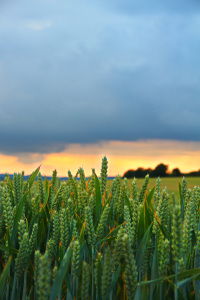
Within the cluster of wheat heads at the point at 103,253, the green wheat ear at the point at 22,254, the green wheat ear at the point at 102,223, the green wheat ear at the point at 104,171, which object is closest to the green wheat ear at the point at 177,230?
the cluster of wheat heads at the point at 103,253

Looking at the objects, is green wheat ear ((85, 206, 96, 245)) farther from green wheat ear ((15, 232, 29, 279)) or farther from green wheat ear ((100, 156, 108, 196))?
green wheat ear ((100, 156, 108, 196))

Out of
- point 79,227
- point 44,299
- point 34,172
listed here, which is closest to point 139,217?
point 79,227

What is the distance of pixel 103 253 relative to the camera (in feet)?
5.61

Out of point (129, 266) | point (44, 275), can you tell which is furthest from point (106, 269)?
point (44, 275)

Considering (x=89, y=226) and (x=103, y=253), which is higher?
(x=89, y=226)

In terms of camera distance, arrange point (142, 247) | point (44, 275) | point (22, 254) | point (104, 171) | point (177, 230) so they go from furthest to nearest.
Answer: point (104, 171) → point (142, 247) → point (22, 254) → point (177, 230) → point (44, 275)

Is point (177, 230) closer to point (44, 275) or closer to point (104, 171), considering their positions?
point (44, 275)

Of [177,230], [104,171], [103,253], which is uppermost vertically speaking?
[104,171]

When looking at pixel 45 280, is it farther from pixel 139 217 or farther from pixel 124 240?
pixel 139 217

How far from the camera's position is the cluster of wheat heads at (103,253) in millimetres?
1168

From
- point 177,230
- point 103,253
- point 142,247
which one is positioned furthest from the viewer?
point 103,253

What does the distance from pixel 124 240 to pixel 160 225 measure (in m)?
0.43

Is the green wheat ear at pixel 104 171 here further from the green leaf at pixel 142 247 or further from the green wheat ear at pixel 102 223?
the green leaf at pixel 142 247

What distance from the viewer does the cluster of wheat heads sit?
3.83 ft
